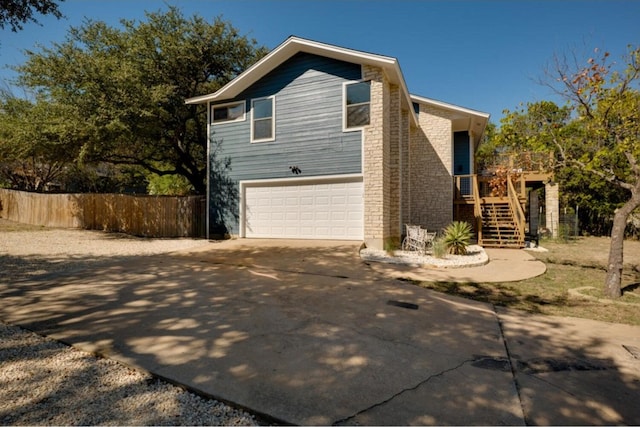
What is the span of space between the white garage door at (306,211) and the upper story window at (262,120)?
6.34ft

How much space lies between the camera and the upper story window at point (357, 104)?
10.4 metres

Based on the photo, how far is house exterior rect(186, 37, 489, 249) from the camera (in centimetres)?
1027

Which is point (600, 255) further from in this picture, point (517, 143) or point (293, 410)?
point (293, 410)

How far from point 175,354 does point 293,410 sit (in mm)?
1482

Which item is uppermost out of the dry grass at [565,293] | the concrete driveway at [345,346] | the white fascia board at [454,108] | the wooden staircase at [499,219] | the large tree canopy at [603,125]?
the white fascia board at [454,108]

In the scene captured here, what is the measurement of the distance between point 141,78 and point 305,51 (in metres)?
7.38

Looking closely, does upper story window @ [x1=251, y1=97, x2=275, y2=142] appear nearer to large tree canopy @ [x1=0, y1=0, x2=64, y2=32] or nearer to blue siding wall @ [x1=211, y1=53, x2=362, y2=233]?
blue siding wall @ [x1=211, y1=53, x2=362, y2=233]

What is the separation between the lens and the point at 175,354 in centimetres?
309

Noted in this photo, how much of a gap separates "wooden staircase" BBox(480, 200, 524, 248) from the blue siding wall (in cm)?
678

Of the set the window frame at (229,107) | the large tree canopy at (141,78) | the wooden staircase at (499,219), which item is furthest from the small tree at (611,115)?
the large tree canopy at (141,78)

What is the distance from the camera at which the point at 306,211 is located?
11.4 m

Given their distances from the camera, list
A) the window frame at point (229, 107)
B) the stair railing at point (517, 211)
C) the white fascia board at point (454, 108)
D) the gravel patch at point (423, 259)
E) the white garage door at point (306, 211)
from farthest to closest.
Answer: the white fascia board at point (454, 108) → the window frame at point (229, 107) → the stair railing at point (517, 211) → the white garage door at point (306, 211) → the gravel patch at point (423, 259)

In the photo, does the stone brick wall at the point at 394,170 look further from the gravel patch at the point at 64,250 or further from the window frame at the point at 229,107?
the gravel patch at the point at 64,250

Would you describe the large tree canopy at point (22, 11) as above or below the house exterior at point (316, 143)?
above
